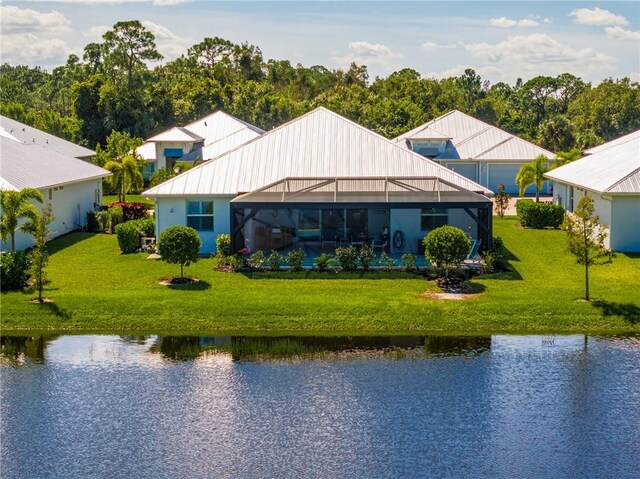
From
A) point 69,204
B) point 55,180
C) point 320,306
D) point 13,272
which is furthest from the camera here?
point 69,204

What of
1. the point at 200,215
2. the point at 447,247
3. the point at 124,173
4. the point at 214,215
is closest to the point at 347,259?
the point at 447,247

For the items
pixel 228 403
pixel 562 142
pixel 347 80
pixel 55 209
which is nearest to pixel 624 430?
pixel 228 403

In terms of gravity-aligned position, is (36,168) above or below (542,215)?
above

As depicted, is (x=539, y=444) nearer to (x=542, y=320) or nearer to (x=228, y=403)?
(x=228, y=403)

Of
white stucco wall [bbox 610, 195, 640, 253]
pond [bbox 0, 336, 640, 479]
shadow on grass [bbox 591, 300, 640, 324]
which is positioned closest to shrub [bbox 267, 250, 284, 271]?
pond [bbox 0, 336, 640, 479]

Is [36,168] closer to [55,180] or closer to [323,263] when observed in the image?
[55,180]

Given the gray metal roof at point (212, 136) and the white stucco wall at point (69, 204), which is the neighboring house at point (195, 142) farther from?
the white stucco wall at point (69, 204)

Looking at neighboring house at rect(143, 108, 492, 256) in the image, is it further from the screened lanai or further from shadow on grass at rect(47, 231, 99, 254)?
shadow on grass at rect(47, 231, 99, 254)
